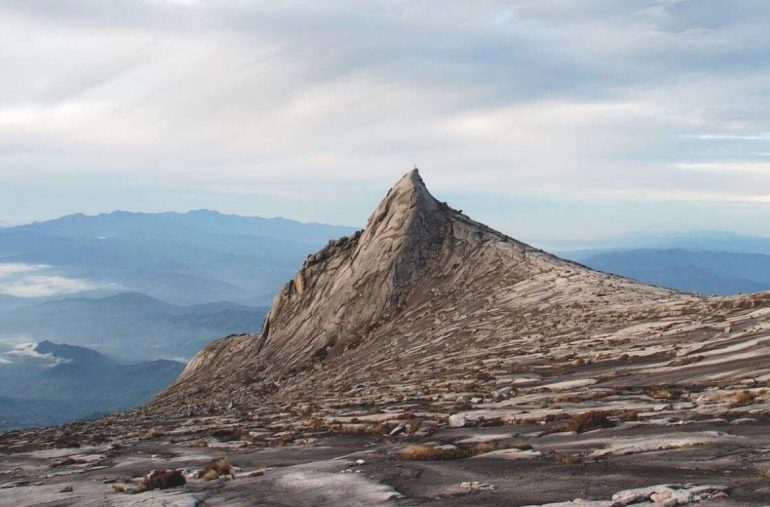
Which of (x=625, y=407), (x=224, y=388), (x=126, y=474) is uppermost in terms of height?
(x=625, y=407)

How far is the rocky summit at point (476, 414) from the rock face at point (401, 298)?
40 centimetres

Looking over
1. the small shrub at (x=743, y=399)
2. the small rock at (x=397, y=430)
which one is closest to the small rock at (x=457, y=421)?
the small rock at (x=397, y=430)

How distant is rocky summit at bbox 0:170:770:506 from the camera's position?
17297 mm

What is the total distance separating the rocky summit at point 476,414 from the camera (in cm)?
1730

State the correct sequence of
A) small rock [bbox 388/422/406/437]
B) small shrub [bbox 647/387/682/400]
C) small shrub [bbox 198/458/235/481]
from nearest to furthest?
small shrub [bbox 198/458/235/481] → small shrub [bbox 647/387/682/400] → small rock [bbox 388/422/406/437]

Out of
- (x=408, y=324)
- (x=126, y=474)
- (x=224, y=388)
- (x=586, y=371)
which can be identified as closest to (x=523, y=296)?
(x=408, y=324)

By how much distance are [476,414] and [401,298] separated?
5097cm

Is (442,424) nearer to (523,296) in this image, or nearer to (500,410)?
(500,410)

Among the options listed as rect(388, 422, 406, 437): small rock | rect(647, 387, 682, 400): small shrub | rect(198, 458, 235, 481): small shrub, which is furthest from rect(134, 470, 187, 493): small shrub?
rect(647, 387, 682, 400): small shrub

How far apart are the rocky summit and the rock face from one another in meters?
0.40

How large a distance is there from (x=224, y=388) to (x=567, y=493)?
6445 centimetres

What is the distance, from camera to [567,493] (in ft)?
50.2

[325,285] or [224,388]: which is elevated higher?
[325,285]

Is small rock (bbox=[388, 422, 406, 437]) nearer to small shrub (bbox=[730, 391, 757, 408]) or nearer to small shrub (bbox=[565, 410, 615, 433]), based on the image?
small shrub (bbox=[565, 410, 615, 433])
